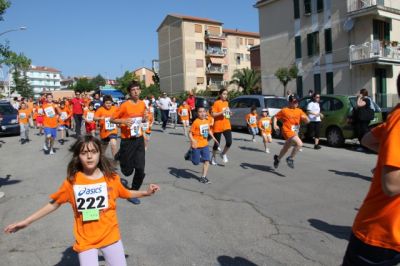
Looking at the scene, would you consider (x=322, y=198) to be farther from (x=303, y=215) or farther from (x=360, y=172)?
(x=360, y=172)

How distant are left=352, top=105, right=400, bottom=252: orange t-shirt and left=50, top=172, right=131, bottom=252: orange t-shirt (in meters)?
1.84

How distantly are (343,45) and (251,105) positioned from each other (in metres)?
15.5

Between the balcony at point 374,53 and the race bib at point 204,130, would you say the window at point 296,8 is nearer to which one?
the balcony at point 374,53

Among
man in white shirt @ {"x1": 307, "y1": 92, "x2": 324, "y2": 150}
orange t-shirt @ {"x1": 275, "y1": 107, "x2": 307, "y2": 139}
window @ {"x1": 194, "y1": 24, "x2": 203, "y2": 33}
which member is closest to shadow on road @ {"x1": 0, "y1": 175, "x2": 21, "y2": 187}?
orange t-shirt @ {"x1": 275, "y1": 107, "x2": 307, "y2": 139}

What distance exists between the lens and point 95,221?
342 centimetres

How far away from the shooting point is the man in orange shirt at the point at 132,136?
7.04 metres

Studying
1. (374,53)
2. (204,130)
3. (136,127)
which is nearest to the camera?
(136,127)

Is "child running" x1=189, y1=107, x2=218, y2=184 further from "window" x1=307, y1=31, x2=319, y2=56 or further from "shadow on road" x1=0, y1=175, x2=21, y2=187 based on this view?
"window" x1=307, y1=31, x2=319, y2=56

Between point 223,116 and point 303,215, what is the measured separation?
4.66 m

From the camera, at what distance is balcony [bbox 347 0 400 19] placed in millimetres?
28719

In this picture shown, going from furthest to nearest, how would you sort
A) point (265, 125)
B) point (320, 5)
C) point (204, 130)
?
point (320, 5)
point (265, 125)
point (204, 130)

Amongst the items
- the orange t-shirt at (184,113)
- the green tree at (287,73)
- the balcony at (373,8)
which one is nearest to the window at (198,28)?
the green tree at (287,73)

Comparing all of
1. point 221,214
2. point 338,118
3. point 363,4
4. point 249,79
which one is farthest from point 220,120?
point 249,79

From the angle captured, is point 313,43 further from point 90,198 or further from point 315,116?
point 90,198
